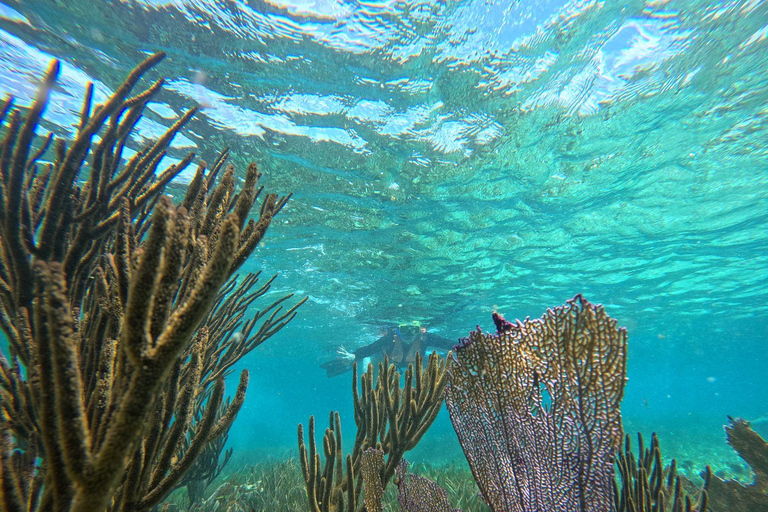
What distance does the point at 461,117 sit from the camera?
30.4 ft

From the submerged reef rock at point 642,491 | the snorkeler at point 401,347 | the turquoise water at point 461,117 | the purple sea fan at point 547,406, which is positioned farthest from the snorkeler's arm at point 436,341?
the purple sea fan at point 547,406

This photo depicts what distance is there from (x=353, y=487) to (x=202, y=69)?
30.0 ft

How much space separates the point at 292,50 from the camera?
24.7ft

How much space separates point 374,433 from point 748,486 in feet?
23.4

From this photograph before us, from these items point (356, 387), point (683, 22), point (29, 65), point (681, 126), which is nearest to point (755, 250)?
point (681, 126)

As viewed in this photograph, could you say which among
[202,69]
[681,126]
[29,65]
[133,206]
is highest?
[681,126]

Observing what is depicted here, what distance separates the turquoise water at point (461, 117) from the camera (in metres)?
7.14

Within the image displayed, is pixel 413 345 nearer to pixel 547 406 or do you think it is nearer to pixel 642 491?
pixel 642 491

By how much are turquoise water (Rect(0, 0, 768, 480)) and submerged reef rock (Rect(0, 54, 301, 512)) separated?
6.41m

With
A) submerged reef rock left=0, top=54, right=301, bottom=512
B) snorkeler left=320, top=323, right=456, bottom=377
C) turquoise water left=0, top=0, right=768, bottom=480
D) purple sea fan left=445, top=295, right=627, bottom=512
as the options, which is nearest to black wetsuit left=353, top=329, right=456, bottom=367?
snorkeler left=320, top=323, right=456, bottom=377

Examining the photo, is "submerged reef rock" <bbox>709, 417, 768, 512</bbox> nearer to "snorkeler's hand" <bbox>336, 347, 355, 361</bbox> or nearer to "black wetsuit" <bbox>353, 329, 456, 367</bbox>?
"black wetsuit" <bbox>353, 329, 456, 367</bbox>

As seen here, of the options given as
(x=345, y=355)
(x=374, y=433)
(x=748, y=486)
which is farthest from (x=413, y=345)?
(x=374, y=433)

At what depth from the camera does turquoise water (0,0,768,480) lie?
7.14 m

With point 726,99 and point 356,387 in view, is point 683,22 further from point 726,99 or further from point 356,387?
point 356,387
